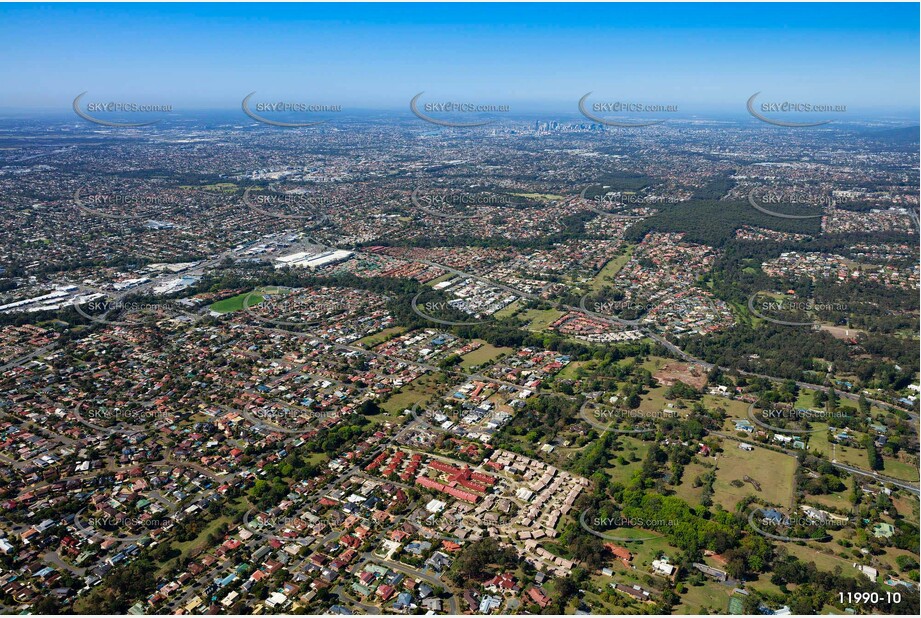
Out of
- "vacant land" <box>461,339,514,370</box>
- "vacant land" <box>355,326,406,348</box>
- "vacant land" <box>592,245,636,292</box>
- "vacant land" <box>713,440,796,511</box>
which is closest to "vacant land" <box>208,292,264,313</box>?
"vacant land" <box>355,326,406,348</box>

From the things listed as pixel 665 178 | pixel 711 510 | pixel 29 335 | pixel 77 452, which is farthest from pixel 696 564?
pixel 665 178

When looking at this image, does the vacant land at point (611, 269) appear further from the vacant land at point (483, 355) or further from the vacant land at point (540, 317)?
the vacant land at point (483, 355)

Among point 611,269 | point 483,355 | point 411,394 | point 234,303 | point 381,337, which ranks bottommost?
point 411,394

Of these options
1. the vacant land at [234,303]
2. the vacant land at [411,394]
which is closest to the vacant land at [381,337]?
→ the vacant land at [411,394]

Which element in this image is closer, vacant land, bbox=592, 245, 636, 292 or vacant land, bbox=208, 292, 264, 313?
vacant land, bbox=208, 292, 264, 313

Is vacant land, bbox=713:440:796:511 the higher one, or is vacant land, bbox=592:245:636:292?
vacant land, bbox=592:245:636:292

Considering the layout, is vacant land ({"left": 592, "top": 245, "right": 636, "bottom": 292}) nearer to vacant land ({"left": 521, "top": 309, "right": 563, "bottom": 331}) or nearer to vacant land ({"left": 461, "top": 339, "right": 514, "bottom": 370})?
vacant land ({"left": 521, "top": 309, "right": 563, "bottom": 331})

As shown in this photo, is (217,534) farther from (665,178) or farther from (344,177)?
(665,178)

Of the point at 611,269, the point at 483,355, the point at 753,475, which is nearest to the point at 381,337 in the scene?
the point at 483,355

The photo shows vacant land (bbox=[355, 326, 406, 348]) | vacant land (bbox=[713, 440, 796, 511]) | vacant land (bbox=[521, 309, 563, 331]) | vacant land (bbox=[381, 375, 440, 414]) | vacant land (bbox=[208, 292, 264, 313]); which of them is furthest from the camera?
vacant land (bbox=[208, 292, 264, 313])

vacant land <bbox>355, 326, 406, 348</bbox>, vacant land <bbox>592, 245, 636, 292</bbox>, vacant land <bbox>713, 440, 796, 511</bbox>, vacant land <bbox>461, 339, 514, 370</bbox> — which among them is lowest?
vacant land <bbox>713, 440, 796, 511</bbox>

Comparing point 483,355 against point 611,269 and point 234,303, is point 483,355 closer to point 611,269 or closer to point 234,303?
point 234,303
